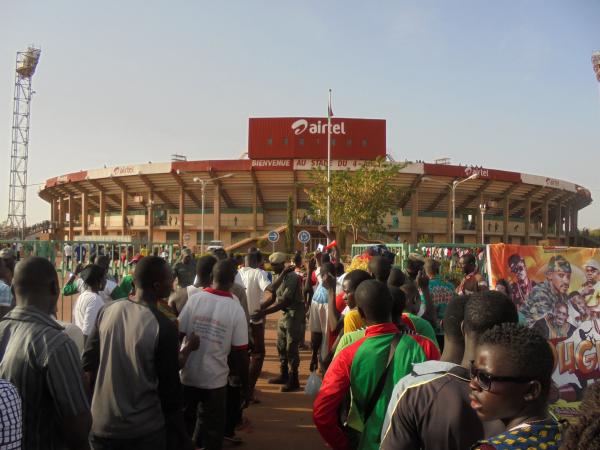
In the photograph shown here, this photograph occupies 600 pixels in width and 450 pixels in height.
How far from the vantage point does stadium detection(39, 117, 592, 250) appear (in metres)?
42.5

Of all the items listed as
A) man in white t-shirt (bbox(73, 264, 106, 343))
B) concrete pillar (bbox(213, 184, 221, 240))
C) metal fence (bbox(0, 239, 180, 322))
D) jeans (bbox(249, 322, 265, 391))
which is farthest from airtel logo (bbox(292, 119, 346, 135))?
man in white t-shirt (bbox(73, 264, 106, 343))

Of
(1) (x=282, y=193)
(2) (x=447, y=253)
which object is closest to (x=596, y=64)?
(1) (x=282, y=193)

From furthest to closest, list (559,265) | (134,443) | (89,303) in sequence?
(559,265), (89,303), (134,443)

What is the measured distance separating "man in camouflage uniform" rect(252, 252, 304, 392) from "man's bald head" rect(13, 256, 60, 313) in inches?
148

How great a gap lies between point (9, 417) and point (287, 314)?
5.08 meters

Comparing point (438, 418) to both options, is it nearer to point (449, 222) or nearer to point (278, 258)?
point (278, 258)


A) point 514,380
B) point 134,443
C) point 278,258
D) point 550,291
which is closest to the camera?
point 514,380

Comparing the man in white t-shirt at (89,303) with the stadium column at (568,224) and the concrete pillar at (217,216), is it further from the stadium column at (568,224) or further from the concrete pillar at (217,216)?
the stadium column at (568,224)

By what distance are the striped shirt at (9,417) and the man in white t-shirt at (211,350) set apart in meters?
2.05

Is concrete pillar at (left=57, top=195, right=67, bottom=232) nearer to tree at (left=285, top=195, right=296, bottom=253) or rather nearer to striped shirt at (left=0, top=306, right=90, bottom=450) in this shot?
tree at (left=285, top=195, right=296, bottom=253)

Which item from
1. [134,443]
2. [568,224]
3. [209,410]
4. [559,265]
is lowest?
[209,410]

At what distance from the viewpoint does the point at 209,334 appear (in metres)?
3.73

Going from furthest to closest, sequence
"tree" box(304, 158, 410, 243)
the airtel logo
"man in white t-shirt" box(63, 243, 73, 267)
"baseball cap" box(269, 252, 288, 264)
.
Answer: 1. the airtel logo
2. "tree" box(304, 158, 410, 243)
3. "man in white t-shirt" box(63, 243, 73, 267)
4. "baseball cap" box(269, 252, 288, 264)

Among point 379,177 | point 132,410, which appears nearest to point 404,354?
point 132,410
